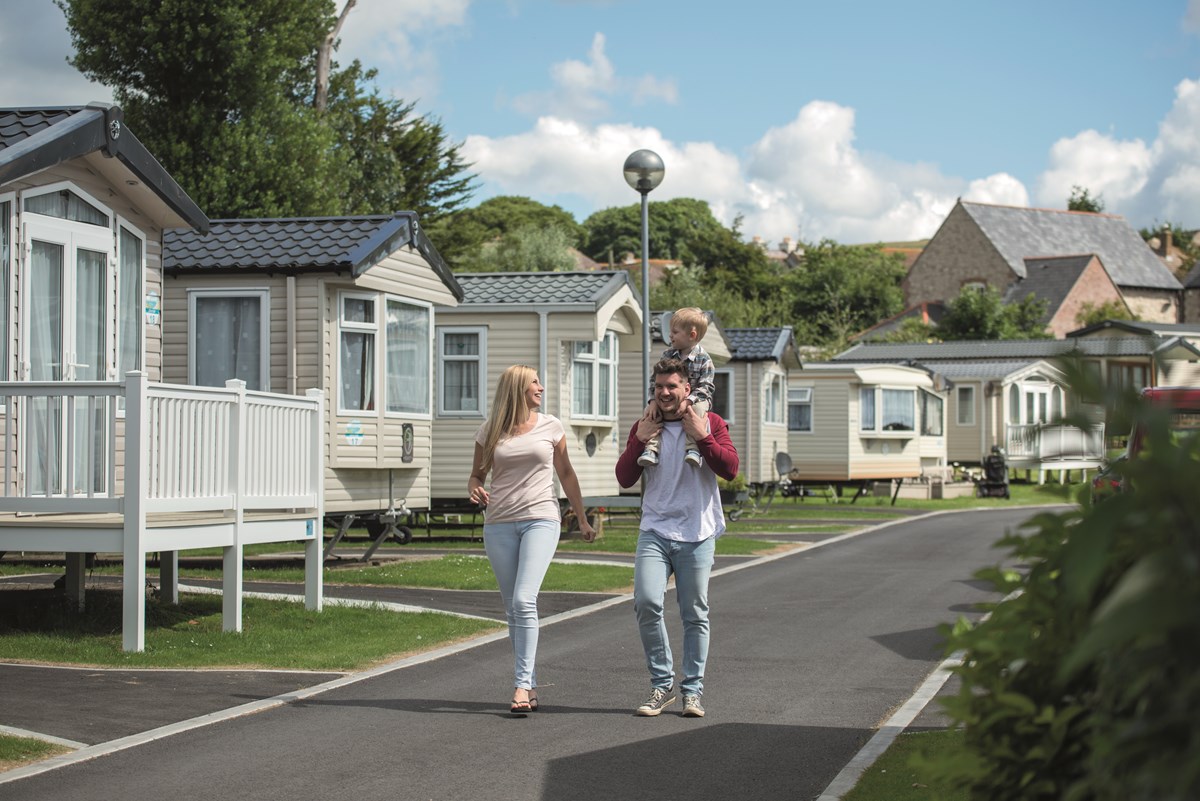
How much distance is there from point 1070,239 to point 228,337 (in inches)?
2842

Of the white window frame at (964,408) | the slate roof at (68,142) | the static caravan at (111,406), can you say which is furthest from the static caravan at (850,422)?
the slate roof at (68,142)

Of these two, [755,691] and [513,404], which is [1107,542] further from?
[755,691]

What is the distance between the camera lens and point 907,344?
189 ft

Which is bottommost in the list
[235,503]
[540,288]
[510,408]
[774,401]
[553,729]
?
[553,729]

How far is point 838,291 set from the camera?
80250 millimetres

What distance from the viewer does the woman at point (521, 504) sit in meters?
8.45

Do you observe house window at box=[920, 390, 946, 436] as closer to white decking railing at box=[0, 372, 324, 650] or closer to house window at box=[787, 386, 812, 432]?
house window at box=[787, 386, 812, 432]

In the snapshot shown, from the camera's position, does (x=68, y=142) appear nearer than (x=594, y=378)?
Yes

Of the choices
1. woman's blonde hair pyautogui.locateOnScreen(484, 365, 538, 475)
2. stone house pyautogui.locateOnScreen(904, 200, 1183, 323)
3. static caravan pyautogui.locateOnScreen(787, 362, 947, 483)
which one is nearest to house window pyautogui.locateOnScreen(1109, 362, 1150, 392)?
woman's blonde hair pyautogui.locateOnScreen(484, 365, 538, 475)

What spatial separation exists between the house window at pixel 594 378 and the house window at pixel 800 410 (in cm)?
1218

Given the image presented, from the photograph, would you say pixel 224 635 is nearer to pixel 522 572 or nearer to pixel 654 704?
pixel 522 572

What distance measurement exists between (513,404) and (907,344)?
50.4 meters

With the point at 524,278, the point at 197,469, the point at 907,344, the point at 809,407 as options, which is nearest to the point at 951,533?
the point at 524,278

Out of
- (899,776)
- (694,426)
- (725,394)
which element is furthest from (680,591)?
(725,394)
